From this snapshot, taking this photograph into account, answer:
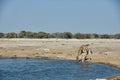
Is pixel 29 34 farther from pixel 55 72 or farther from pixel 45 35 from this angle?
pixel 55 72

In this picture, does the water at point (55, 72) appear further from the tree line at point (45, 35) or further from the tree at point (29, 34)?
the tree at point (29, 34)

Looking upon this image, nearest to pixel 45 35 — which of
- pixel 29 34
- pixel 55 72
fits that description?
pixel 29 34

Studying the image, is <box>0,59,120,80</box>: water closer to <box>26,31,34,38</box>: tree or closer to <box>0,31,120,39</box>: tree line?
<box>0,31,120,39</box>: tree line

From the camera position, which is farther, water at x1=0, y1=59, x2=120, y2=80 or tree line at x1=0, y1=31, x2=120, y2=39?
tree line at x1=0, y1=31, x2=120, y2=39

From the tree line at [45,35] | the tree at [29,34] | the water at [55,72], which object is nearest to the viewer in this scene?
the water at [55,72]

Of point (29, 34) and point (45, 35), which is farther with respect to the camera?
point (45, 35)

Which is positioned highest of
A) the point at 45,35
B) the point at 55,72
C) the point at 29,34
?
the point at 29,34

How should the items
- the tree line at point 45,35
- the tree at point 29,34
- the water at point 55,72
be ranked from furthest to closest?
the tree at point 29,34 → the tree line at point 45,35 → the water at point 55,72

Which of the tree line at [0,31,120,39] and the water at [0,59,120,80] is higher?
the tree line at [0,31,120,39]

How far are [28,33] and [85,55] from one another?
121480 mm

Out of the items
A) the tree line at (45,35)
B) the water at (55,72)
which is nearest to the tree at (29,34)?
the tree line at (45,35)

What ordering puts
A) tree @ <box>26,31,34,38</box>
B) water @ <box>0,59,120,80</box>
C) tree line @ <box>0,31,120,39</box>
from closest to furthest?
water @ <box>0,59,120,80</box>, tree line @ <box>0,31,120,39</box>, tree @ <box>26,31,34,38</box>

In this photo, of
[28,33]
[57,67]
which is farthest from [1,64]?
[28,33]

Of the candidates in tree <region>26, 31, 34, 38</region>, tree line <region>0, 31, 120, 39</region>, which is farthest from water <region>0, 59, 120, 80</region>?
tree <region>26, 31, 34, 38</region>
